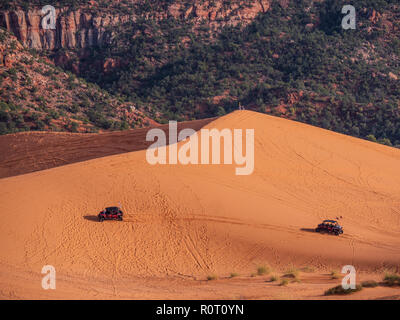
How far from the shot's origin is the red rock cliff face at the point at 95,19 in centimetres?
7206

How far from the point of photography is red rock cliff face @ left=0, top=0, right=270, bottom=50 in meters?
72.1

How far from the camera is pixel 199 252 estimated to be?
16.8 metres

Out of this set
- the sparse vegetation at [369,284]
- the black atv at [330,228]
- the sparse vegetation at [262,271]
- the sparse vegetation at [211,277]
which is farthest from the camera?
the black atv at [330,228]

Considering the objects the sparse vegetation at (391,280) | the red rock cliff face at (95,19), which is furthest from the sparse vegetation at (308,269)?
the red rock cliff face at (95,19)

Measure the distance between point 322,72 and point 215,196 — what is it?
1758 inches

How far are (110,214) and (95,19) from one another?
199 feet

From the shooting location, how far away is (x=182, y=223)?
1856cm

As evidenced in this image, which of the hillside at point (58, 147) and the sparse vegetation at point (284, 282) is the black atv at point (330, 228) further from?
the hillside at point (58, 147)

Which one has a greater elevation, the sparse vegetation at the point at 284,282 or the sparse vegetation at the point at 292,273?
the sparse vegetation at the point at 292,273

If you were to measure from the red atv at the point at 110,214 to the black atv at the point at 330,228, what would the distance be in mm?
7657

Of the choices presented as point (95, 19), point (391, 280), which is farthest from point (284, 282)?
point (95, 19)
